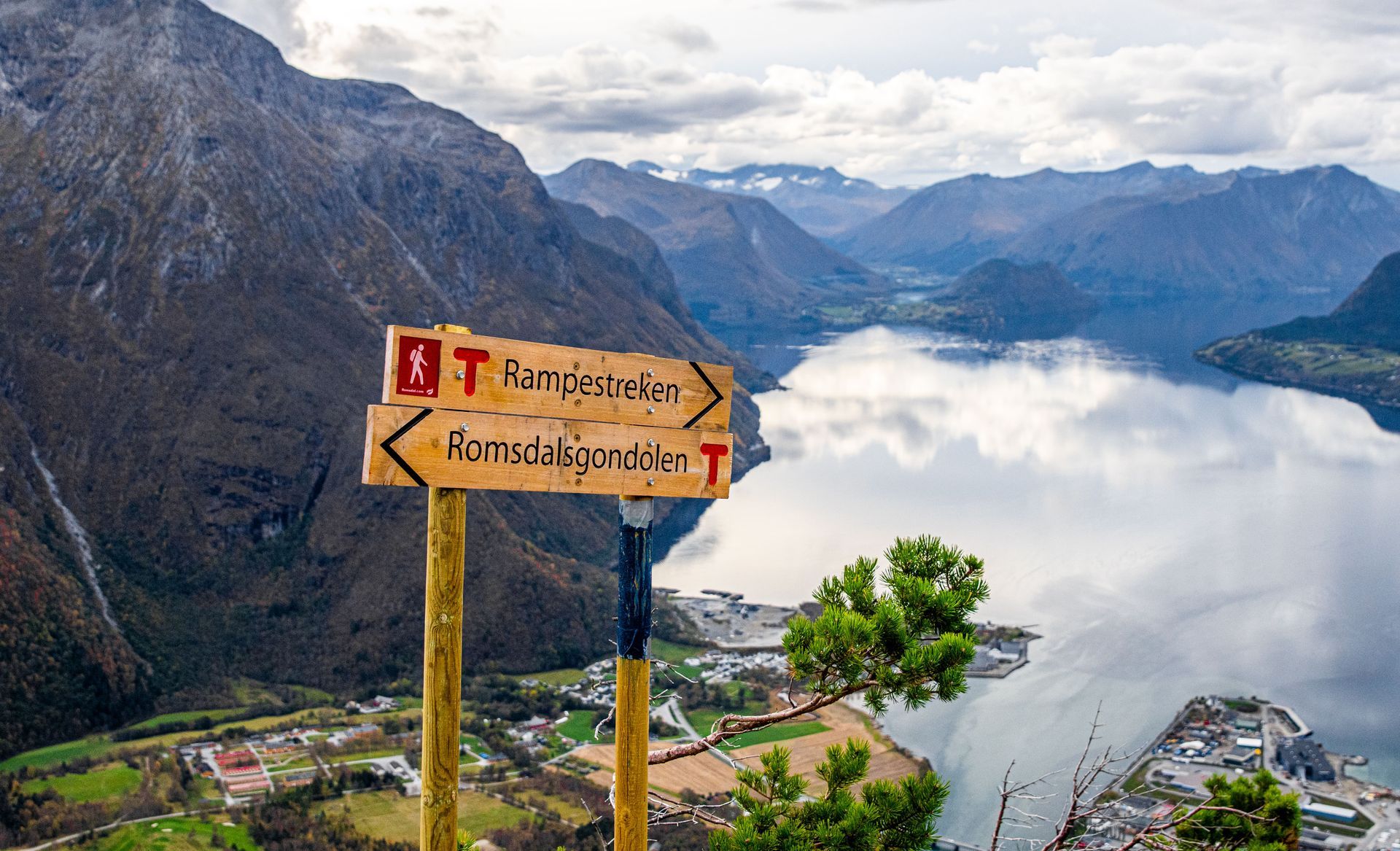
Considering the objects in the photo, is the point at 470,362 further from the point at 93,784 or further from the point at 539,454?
the point at 93,784

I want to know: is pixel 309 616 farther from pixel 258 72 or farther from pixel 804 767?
pixel 258 72

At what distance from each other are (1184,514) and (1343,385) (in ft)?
279

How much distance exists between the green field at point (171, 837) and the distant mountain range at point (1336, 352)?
145574 mm

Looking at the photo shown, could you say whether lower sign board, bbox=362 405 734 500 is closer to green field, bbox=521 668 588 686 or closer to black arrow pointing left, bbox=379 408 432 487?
black arrow pointing left, bbox=379 408 432 487

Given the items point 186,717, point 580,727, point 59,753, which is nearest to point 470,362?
point 580,727

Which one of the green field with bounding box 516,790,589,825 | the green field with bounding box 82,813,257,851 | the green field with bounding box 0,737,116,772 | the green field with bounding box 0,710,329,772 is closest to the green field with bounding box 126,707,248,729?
the green field with bounding box 0,710,329,772

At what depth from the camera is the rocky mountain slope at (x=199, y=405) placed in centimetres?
6656

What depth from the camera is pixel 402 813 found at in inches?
1756

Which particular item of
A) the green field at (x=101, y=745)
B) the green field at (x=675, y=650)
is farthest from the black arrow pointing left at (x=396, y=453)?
the green field at (x=675, y=650)

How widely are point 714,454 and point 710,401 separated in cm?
26

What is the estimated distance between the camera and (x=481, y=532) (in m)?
75.4

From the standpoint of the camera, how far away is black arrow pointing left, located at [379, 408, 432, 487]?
5.30 metres

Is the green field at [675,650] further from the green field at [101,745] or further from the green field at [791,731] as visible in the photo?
the green field at [101,745]

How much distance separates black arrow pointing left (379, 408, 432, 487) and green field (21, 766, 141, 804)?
4651cm
